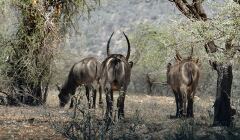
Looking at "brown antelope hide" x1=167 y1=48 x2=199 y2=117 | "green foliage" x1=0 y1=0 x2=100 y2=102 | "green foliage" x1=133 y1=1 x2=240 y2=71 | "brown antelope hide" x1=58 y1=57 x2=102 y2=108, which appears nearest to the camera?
"green foliage" x1=133 y1=1 x2=240 y2=71

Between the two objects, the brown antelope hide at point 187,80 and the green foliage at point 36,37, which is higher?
the green foliage at point 36,37

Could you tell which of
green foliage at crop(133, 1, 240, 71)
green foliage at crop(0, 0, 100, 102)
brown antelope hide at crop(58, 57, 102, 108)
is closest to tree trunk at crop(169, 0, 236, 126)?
green foliage at crop(133, 1, 240, 71)

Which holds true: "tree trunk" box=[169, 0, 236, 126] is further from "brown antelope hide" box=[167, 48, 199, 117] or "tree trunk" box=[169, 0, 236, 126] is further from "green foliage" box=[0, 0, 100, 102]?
"green foliage" box=[0, 0, 100, 102]

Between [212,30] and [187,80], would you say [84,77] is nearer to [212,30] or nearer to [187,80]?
[187,80]

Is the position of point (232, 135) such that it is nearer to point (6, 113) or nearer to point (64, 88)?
point (6, 113)

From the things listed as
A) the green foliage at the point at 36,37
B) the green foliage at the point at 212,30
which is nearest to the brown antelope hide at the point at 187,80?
the green foliage at the point at 212,30

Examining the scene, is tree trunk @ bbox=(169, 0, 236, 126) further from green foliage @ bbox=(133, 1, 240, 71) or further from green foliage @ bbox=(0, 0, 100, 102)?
green foliage @ bbox=(0, 0, 100, 102)

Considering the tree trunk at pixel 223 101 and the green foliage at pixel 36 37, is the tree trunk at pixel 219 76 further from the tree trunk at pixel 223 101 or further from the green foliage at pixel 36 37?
the green foliage at pixel 36 37

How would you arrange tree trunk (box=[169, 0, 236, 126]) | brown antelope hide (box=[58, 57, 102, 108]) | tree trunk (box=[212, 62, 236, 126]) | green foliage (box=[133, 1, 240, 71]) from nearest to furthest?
green foliage (box=[133, 1, 240, 71]) → tree trunk (box=[169, 0, 236, 126]) → tree trunk (box=[212, 62, 236, 126]) → brown antelope hide (box=[58, 57, 102, 108])

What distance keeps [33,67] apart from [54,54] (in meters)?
0.87

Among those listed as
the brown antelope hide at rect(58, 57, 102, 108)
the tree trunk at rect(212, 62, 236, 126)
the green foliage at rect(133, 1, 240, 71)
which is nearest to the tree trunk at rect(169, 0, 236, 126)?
the tree trunk at rect(212, 62, 236, 126)

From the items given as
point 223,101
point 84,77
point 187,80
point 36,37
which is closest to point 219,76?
point 223,101

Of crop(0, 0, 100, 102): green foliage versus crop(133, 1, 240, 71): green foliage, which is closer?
crop(133, 1, 240, 71): green foliage

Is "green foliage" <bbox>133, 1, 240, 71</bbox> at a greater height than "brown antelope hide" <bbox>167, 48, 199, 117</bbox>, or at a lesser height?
greater
